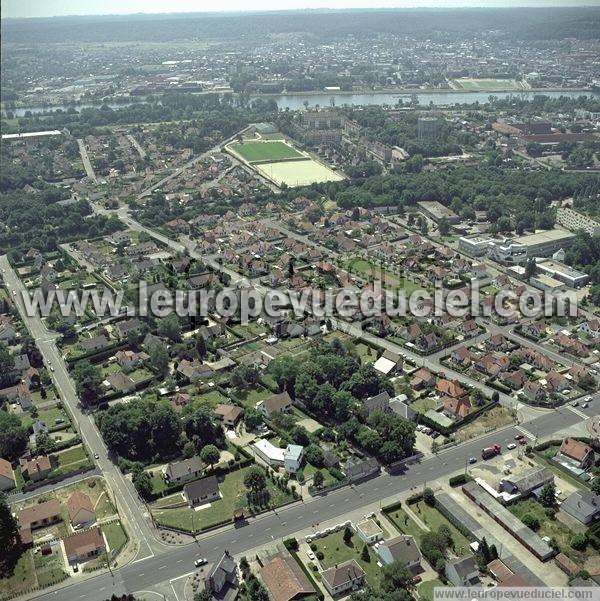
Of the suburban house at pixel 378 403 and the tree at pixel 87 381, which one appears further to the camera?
the tree at pixel 87 381

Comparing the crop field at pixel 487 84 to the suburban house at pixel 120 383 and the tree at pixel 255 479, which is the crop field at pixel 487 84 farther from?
the tree at pixel 255 479

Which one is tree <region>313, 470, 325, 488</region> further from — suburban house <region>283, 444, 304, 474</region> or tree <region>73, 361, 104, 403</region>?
tree <region>73, 361, 104, 403</region>

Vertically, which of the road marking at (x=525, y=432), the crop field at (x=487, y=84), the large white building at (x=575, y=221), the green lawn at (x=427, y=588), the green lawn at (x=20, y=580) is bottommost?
the green lawn at (x=20, y=580)

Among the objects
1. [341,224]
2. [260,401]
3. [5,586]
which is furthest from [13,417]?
[341,224]

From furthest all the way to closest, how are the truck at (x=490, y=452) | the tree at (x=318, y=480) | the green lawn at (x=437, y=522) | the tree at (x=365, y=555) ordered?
the truck at (x=490, y=452) < the tree at (x=318, y=480) < the green lawn at (x=437, y=522) < the tree at (x=365, y=555)

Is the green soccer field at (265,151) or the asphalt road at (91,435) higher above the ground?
the green soccer field at (265,151)

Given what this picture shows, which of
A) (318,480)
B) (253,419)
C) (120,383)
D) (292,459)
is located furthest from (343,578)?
(120,383)

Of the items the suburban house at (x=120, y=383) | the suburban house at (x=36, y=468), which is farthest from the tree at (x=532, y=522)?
the suburban house at (x=120, y=383)

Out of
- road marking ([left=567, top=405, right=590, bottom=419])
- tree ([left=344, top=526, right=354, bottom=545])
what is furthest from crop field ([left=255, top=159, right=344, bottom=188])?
tree ([left=344, top=526, right=354, bottom=545])
